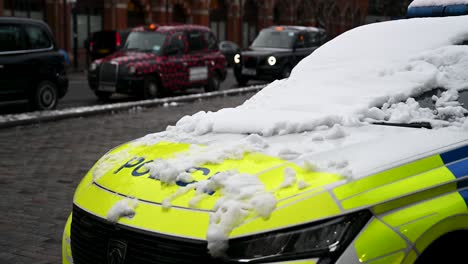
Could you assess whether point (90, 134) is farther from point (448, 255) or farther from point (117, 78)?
point (448, 255)

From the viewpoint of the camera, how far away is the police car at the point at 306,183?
8.36 feet

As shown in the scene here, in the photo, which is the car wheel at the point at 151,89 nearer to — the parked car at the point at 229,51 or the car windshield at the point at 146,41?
the car windshield at the point at 146,41

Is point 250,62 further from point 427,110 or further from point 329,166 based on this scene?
point 329,166

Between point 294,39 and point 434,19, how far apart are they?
59.6 ft

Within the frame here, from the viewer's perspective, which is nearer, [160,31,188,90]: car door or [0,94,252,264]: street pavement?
[0,94,252,264]: street pavement

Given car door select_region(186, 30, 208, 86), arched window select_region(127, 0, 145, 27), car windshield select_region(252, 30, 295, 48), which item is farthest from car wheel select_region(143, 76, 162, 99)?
arched window select_region(127, 0, 145, 27)

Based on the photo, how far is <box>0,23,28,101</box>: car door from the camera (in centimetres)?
1365

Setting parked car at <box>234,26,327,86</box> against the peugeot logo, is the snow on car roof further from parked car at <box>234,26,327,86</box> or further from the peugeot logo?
parked car at <box>234,26,327,86</box>

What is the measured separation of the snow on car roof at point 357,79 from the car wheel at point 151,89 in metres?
12.7

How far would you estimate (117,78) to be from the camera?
1672cm

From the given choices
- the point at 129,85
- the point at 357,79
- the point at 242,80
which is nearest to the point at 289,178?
the point at 357,79

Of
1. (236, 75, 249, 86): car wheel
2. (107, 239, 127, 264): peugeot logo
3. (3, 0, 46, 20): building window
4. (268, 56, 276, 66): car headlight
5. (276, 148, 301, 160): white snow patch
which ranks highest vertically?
(3, 0, 46, 20): building window

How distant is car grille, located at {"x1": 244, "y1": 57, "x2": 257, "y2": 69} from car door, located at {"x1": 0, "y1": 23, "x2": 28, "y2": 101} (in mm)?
9288

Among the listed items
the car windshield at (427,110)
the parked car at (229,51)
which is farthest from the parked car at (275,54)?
the car windshield at (427,110)
